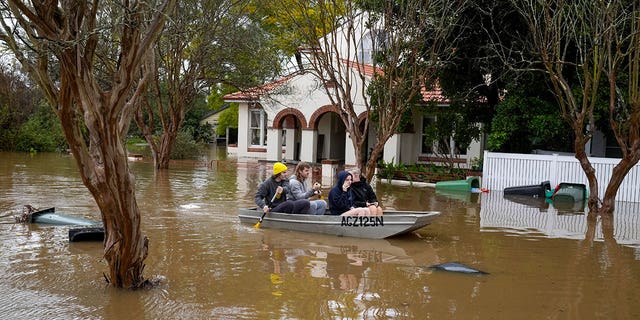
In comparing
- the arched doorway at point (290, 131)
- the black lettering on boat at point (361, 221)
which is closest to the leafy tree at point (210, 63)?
the arched doorway at point (290, 131)

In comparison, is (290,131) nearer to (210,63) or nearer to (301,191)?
(210,63)

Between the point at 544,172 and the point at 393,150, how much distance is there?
381 inches

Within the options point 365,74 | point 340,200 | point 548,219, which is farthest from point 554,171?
point 340,200

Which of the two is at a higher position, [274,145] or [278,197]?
[274,145]

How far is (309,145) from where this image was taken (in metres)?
32.3

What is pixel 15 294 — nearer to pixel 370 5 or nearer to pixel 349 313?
pixel 349 313

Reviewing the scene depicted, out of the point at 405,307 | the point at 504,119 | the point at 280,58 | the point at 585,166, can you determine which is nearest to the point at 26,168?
the point at 280,58

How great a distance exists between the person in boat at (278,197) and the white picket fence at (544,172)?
11025 millimetres

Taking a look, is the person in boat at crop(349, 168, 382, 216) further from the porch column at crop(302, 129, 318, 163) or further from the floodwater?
the porch column at crop(302, 129, 318, 163)

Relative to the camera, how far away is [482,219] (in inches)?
578

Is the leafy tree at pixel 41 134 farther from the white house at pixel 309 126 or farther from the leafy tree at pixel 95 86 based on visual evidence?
the leafy tree at pixel 95 86

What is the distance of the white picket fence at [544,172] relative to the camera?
19234 mm

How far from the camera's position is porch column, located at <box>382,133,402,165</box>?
29344 millimetres

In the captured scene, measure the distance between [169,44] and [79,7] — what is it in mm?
16599
